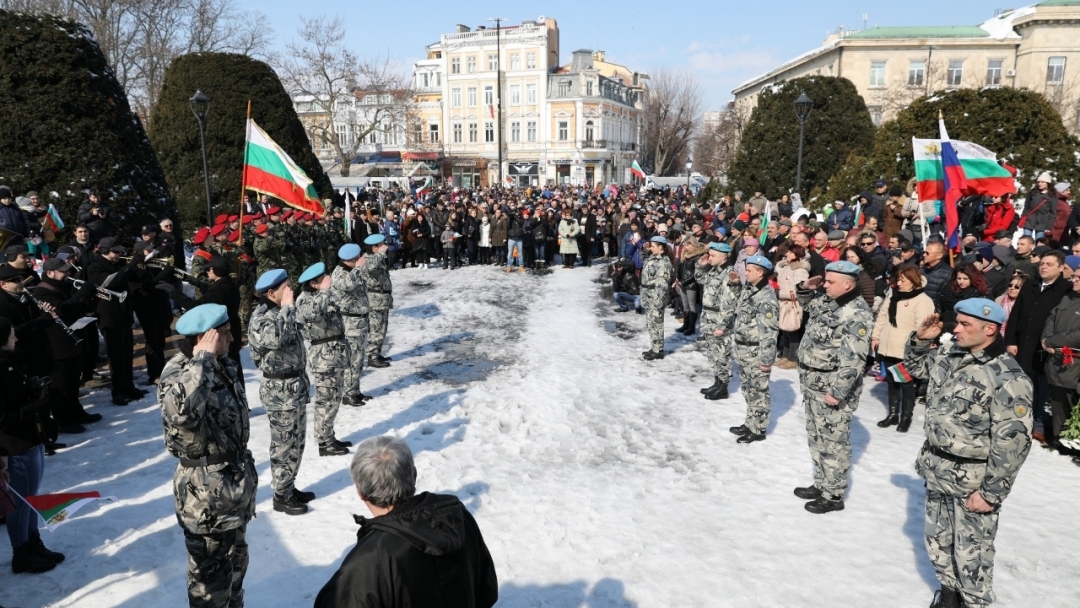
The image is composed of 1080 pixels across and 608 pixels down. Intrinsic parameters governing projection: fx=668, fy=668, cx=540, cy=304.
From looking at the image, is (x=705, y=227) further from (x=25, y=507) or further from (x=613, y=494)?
(x=25, y=507)

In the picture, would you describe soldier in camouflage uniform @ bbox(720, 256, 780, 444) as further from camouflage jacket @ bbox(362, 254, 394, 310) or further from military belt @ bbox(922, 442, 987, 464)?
camouflage jacket @ bbox(362, 254, 394, 310)

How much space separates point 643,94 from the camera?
82.9 meters

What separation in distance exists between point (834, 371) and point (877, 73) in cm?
5357

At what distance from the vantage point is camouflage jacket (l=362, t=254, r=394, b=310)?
10125mm

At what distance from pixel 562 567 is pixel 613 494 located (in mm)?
1275

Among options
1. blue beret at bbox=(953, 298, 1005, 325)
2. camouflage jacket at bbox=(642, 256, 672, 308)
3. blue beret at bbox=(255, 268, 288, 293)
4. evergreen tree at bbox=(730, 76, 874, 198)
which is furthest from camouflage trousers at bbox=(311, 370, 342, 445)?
evergreen tree at bbox=(730, 76, 874, 198)

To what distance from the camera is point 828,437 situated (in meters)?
5.60

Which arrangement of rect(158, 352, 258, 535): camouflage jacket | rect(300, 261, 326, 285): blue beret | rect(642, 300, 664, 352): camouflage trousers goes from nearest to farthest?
1. rect(158, 352, 258, 535): camouflage jacket
2. rect(300, 261, 326, 285): blue beret
3. rect(642, 300, 664, 352): camouflage trousers

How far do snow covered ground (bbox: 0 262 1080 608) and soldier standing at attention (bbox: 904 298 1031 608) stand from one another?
56 cm

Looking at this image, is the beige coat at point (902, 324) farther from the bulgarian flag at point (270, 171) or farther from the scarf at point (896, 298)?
the bulgarian flag at point (270, 171)

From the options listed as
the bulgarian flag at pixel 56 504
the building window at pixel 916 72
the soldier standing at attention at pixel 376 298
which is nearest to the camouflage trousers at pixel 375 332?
the soldier standing at attention at pixel 376 298

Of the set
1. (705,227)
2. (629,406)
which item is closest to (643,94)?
(705,227)

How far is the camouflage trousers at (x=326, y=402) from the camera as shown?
6.74m

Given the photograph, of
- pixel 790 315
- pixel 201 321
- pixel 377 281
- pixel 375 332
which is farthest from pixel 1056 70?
pixel 201 321
